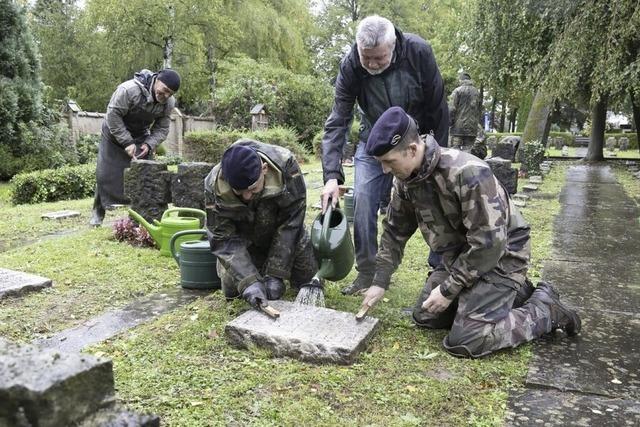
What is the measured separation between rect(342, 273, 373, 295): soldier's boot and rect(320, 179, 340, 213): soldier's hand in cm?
67

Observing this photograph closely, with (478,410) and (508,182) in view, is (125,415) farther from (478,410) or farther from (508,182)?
(508,182)

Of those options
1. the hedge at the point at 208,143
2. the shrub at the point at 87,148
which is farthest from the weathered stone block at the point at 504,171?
the shrub at the point at 87,148

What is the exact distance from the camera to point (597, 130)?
17.4 metres

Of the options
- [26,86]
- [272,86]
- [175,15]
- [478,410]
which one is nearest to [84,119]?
[26,86]

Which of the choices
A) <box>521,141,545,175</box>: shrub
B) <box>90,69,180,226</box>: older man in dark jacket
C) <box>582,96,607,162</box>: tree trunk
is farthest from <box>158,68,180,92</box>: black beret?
<box>582,96,607,162</box>: tree trunk

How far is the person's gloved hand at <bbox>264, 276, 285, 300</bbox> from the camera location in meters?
3.58

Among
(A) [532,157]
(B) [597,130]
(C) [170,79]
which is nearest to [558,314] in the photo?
(C) [170,79]

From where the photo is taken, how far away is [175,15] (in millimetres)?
21906

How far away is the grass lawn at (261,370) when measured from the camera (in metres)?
2.37

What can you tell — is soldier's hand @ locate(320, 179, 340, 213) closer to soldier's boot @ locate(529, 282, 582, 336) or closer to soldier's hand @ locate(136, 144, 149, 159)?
soldier's boot @ locate(529, 282, 582, 336)

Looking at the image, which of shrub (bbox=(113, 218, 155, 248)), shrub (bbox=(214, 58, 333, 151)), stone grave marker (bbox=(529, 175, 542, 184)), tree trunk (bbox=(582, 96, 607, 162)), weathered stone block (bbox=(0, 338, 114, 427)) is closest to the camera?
weathered stone block (bbox=(0, 338, 114, 427))

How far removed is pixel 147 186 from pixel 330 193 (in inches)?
116

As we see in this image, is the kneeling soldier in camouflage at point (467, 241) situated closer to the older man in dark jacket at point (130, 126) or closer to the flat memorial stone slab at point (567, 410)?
the flat memorial stone slab at point (567, 410)

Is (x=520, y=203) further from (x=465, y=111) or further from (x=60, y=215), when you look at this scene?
(x=60, y=215)
